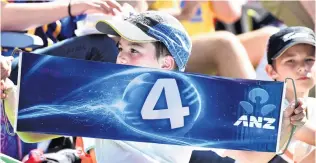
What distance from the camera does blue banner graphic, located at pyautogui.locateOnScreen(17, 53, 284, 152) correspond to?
211cm

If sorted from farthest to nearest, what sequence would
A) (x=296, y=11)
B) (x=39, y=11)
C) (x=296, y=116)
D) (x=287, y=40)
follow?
1. (x=296, y=11)
2. (x=287, y=40)
3. (x=39, y=11)
4. (x=296, y=116)

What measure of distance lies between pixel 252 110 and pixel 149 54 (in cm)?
39

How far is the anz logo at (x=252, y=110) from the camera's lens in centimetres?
218

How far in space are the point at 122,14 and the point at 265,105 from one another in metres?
0.94

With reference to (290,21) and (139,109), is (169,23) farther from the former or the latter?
(290,21)

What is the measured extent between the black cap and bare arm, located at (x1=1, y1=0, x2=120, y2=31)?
0.70m

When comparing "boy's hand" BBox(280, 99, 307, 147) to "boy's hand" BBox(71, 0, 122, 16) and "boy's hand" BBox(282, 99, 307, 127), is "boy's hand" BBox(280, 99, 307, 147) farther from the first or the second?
"boy's hand" BBox(71, 0, 122, 16)

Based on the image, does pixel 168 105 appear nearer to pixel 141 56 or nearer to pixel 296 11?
pixel 141 56

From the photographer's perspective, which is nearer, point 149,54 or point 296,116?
point 296,116

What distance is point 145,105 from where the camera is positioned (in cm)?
216

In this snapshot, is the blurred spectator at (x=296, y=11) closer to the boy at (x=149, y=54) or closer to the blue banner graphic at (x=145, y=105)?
the boy at (x=149, y=54)

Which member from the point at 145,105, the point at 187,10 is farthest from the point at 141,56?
the point at 187,10

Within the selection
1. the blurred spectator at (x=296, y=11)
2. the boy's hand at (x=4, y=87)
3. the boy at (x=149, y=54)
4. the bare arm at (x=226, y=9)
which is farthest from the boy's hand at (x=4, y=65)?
the bare arm at (x=226, y=9)

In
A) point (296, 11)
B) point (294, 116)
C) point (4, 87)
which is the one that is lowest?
point (294, 116)
